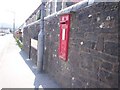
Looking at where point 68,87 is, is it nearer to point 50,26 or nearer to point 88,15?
point 88,15

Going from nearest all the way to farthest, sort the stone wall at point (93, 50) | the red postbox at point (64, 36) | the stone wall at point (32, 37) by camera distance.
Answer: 1. the stone wall at point (93, 50)
2. the red postbox at point (64, 36)
3. the stone wall at point (32, 37)

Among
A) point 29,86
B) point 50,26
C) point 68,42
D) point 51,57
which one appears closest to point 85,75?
point 68,42

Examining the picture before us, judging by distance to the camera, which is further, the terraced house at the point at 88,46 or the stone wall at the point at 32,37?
the stone wall at the point at 32,37

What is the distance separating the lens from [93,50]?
4.19 meters

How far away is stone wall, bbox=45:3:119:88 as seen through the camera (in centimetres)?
355

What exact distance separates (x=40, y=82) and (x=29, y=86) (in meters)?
0.59

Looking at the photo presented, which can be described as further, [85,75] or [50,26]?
[50,26]

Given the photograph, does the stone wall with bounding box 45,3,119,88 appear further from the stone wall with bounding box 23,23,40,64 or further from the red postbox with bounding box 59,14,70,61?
the stone wall with bounding box 23,23,40,64

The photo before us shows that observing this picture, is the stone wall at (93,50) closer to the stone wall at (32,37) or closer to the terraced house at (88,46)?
the terraced house at (88,46)

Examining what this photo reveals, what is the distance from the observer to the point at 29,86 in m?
6.49

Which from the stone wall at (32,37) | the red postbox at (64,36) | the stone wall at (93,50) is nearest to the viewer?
the stone wall at (93,50)

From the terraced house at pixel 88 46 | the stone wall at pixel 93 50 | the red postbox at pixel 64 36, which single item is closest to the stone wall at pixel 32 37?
the terraced house at pixel 88 46

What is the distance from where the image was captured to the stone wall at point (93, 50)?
3.55 meters

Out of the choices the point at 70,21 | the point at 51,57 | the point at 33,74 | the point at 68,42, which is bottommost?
the point at 33,74
